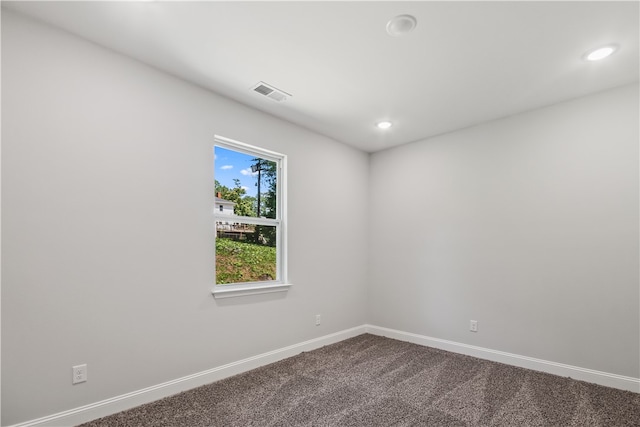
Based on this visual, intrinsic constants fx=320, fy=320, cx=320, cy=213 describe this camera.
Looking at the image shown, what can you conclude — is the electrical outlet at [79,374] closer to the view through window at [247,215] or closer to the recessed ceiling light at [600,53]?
the view through window at [247,215]

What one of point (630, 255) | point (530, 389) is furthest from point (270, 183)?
point (630, 255)

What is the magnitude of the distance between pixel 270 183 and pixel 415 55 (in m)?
1.88

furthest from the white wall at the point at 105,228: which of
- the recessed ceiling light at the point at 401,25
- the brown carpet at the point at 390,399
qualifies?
the recessed ceiling light at the point at 401,25

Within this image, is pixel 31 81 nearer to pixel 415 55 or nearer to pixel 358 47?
pixel 358 47

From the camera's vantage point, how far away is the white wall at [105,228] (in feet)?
6.23

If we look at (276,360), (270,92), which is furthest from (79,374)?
(270,92)

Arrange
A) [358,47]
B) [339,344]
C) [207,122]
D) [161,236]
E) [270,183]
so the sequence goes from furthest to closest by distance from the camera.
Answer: [339,344] < [270,183] < [207,122] < [161,236] < [358,47]

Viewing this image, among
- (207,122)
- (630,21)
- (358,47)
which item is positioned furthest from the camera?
(207,122)

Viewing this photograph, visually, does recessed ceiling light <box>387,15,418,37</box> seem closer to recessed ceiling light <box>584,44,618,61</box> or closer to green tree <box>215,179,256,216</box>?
recessed ceiling light <box>584,44,618,61</box>

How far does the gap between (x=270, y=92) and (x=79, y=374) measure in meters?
2.52

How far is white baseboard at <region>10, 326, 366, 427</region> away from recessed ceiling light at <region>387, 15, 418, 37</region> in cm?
293

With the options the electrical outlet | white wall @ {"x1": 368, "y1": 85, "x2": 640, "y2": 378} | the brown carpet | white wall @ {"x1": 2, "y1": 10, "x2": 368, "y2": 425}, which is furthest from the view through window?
white wall @ {"x1": 368, "y1": 85, "x2": 640, "y2": 378}

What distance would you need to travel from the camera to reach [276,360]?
127 inches

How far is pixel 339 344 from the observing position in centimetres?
382
